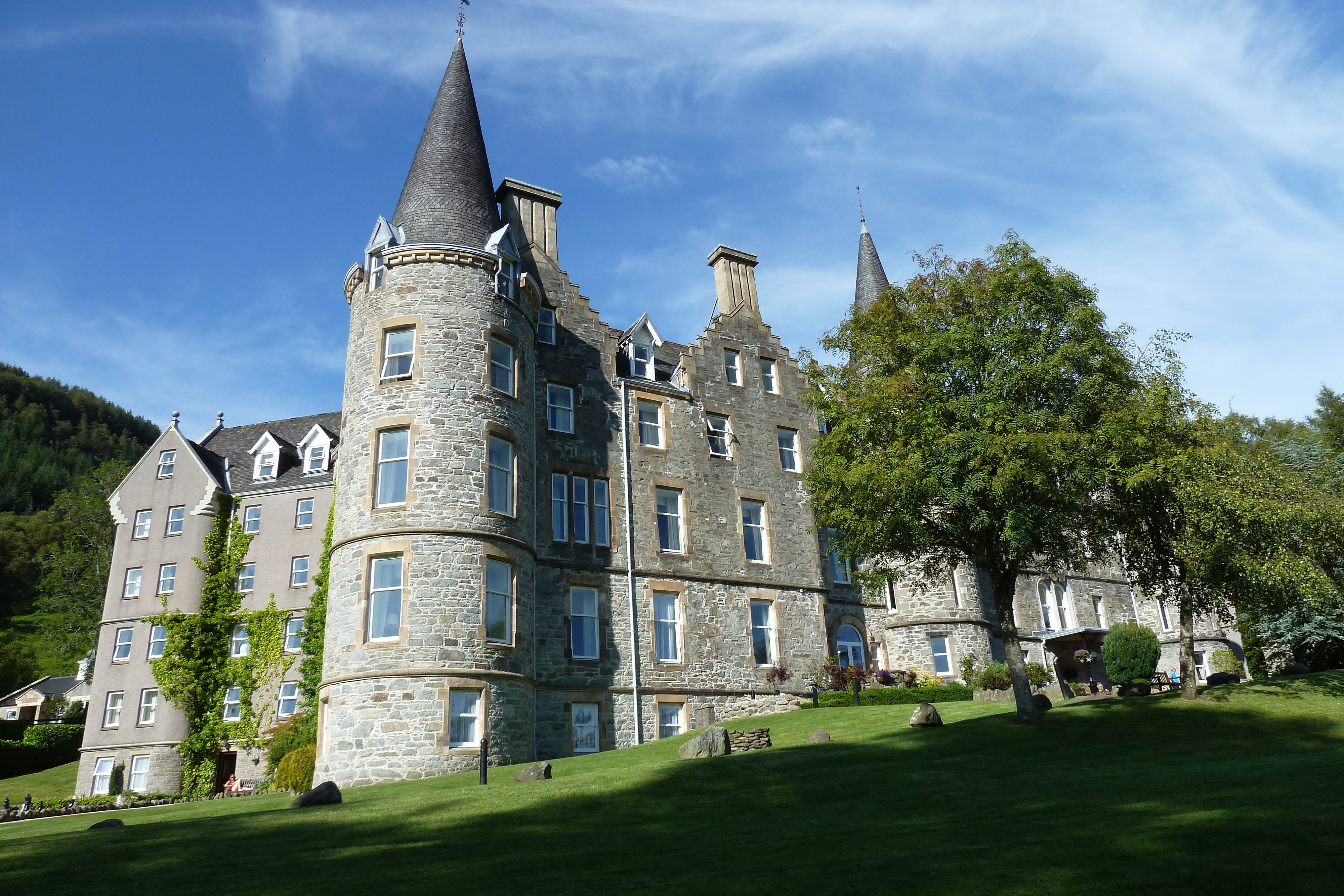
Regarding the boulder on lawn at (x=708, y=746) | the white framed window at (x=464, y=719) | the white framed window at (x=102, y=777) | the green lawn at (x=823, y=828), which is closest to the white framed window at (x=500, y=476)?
the white framed window at (x=464, y=719)

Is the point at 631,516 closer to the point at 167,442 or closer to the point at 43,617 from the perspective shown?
the point at 167,442

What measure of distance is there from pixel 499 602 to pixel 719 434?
12390 mm

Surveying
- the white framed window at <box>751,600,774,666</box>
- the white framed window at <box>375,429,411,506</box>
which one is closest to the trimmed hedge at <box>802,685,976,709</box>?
the white framed window at <box>751,600,774,666</box>

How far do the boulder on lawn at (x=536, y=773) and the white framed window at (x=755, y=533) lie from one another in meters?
15.2

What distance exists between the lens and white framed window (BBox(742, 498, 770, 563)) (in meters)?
33.1

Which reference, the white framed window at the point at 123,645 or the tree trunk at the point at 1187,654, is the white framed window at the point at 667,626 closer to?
the tree trunk at the point at 1187,654

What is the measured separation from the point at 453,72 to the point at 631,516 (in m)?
16.8

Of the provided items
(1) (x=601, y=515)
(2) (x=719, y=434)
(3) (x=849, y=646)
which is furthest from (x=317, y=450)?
(3) (x=849, y=646)

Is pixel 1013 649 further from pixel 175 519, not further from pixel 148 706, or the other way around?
pixel 175 519

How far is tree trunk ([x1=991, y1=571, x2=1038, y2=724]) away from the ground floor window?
1101 centimetres

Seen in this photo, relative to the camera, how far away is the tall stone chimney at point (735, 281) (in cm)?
3770

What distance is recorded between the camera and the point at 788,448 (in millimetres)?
35906

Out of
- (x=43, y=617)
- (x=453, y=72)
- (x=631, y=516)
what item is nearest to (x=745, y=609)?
(x=631, y=516)

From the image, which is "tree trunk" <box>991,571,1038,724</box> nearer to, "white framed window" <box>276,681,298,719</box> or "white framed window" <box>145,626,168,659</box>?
"white framed window" <box>276,681,298,719</box>
